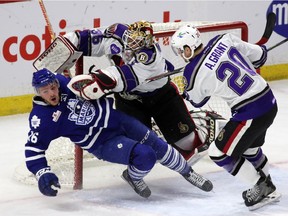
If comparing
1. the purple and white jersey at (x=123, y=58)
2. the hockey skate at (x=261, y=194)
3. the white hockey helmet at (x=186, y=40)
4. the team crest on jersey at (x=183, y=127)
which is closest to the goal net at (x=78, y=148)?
the purple and white jersey at (x=123, y=58)

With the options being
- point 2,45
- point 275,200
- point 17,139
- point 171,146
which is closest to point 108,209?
point 171,146

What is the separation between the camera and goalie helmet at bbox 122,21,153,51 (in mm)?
→ 4852

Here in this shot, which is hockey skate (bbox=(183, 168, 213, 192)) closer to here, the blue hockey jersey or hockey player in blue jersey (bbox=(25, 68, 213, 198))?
hockey player in blue jersey (bbox=(25, 68, 213, 198))

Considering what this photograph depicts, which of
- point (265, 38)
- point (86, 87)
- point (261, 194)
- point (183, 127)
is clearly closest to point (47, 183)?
point (86, 87)

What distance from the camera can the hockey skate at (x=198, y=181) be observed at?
16.4 ft

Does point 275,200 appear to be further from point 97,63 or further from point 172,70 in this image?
point 97,63

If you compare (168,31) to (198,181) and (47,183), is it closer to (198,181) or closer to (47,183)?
(198,181)

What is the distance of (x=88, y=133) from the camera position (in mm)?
4828

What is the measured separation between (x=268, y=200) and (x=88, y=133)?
869 mm

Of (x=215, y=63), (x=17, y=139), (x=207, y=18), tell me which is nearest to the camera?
(x=215, y=63)

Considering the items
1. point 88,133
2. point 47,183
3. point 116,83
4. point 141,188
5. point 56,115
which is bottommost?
point 141,188

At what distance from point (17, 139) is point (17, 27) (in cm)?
73

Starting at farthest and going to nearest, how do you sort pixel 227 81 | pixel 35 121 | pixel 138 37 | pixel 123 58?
pixel 123 58, pixel 138 37, pixel 35 121, pixel 227 81

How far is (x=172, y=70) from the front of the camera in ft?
16.9
